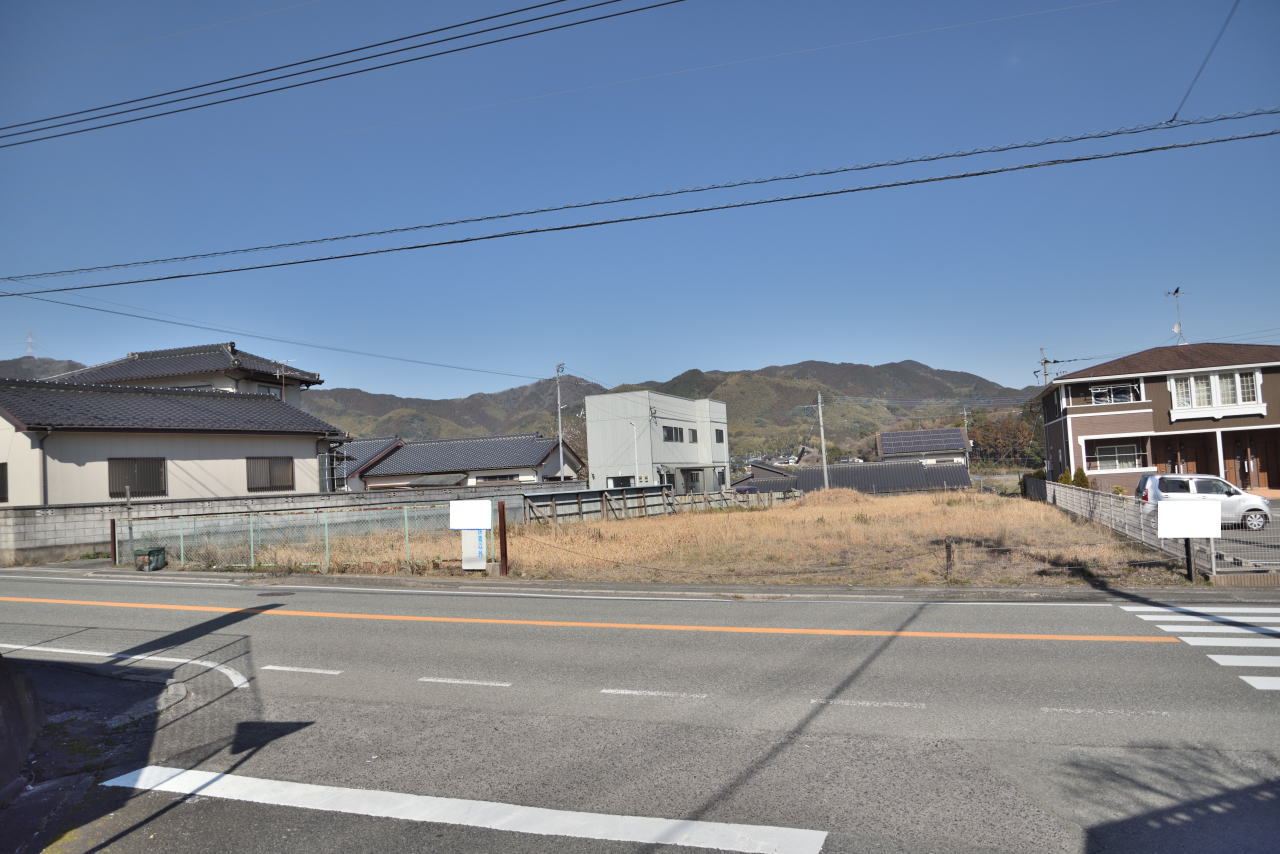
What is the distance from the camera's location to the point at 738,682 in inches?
288

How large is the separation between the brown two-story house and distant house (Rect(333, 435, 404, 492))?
39159 mm

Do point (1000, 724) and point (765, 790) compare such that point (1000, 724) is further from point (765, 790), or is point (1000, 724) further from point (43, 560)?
point (43, 560)

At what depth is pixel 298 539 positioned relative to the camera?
2148 cm

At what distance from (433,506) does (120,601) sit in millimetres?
13633

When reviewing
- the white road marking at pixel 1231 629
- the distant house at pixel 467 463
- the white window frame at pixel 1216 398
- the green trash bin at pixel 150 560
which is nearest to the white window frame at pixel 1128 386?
the white window frame at pixel 1216 398

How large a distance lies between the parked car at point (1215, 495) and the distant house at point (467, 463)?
3249 cm

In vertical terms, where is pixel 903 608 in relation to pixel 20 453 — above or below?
below

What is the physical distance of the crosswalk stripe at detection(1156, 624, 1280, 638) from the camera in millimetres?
8734

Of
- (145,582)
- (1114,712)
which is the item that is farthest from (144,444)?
(1114,712)

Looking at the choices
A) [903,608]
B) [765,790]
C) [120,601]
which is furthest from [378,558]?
[765,790]

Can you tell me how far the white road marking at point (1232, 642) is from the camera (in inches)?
321

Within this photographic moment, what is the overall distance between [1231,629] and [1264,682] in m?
2.58

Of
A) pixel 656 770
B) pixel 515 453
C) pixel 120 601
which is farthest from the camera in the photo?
pixel 515 453

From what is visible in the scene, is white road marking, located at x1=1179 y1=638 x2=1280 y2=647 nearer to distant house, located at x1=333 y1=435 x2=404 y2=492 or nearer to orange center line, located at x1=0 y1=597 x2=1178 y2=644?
orange center line, located at x1=0 y1=597 x2=1178 y2=644
